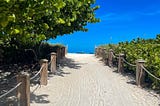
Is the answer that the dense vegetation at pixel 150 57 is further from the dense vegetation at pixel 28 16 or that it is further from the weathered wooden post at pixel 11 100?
the weathered wooden post at pixel 11 100

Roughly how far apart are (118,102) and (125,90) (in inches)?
98.5

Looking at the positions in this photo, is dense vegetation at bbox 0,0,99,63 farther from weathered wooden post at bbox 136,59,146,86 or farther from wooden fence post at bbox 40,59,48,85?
weathered wooden post at bbox 136,59,146,86

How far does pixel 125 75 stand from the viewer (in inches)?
739

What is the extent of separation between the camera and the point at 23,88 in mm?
9352

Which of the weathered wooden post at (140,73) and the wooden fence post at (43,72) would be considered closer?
the wooden fence post at (43,72)

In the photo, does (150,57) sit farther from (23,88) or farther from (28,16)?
(28,16)

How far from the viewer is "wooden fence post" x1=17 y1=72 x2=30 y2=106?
9250 millimetres

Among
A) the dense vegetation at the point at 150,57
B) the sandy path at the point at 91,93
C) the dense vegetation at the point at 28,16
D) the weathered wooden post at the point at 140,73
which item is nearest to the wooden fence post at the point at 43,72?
the sandy path at the point at 91,93

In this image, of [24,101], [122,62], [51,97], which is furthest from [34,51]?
[24,101]

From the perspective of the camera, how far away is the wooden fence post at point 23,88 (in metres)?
9.25

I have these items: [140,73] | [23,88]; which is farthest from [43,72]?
[23,88]

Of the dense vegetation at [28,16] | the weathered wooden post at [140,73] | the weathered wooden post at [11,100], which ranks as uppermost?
the dense vegetation at [28,16]

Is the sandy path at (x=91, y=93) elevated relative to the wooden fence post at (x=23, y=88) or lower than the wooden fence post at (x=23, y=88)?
lower

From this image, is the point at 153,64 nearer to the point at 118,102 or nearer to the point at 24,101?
the point at 118,102
